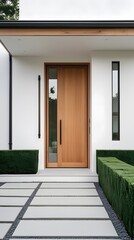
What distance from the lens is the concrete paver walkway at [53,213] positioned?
4020 millimetres

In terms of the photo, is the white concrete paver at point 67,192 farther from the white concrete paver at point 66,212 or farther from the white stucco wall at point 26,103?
the white stucco wall at point 26,103

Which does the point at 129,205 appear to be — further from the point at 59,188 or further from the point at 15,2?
the point at 15,2

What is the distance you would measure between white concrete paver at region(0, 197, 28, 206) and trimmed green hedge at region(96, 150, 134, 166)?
119 inches

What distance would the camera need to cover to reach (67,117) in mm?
9578

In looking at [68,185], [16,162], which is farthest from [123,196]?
[16,162]

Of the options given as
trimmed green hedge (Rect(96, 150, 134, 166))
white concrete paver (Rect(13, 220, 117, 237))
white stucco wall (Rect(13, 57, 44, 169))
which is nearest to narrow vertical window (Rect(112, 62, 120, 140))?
trimmed green hedge (Rect(96, 150, 134, 166))

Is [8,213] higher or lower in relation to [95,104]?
lower

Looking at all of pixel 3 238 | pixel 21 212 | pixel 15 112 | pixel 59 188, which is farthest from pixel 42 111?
pixel 3 238

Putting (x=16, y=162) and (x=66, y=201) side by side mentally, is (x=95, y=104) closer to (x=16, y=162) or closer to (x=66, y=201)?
(x=16, y=162)

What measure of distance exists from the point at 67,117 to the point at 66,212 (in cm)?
472

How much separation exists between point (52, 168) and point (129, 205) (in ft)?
18.5

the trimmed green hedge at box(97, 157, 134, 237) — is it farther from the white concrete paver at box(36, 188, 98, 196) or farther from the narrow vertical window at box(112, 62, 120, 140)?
the narrow vertical window at box(112, 62, 120, 140)

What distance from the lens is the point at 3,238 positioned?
384cm

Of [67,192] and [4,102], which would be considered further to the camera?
[4,102]
